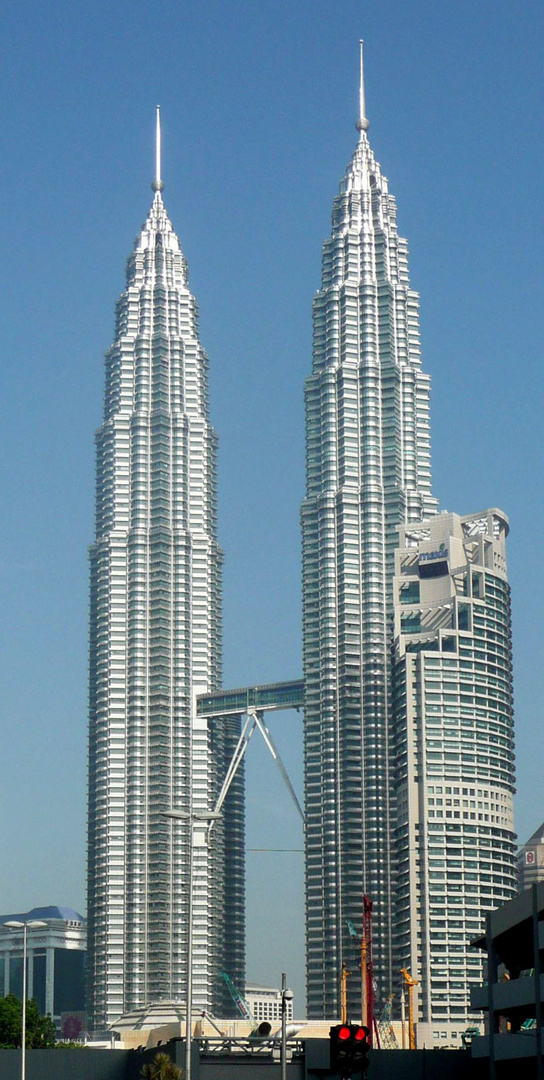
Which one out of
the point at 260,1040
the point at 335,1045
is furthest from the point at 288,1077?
the point at 335,1045

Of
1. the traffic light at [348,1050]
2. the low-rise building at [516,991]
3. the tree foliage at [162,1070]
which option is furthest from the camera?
the low-rise building at [516,991]

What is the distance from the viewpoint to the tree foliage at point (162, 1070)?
9381cm

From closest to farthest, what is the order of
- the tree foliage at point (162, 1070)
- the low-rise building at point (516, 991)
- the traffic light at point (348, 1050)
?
the traffic light at point (348, 1050) → the tree foliage at point (162, 1070) → the low-rise building at point (516, 991)

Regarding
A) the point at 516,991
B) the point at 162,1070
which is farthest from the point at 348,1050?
the point at 516,991

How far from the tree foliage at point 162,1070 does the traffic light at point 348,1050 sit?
43874 millimetres

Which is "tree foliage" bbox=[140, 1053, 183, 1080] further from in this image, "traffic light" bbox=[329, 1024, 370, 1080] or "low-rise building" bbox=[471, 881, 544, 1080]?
"traffic light" bbox=[329, 1024, 370, 1080]

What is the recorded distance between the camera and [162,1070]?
94062 mm

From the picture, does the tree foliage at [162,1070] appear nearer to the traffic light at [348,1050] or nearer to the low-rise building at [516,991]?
the low-rise building at [516,991]

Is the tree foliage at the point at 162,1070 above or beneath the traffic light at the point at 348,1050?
beneath

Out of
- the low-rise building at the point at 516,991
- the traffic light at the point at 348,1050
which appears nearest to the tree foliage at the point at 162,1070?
the low-rise building at the point at 516,991

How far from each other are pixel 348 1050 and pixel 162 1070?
45.0 meters

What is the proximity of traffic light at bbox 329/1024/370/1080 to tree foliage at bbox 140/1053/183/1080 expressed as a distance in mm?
43874

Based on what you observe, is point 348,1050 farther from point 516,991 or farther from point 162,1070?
point 516,991

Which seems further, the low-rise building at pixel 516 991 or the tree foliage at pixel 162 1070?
the low-rise building at pixel 516 991
